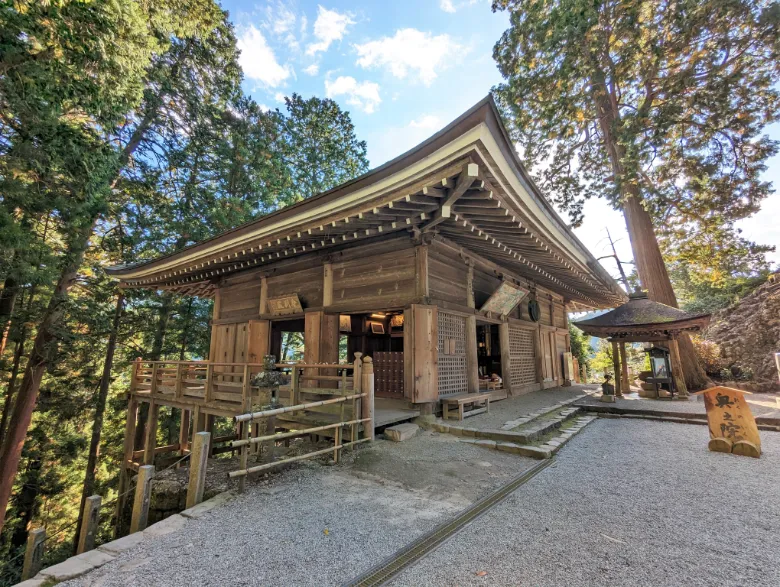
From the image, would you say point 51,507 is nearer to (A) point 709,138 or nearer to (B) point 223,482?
(B) point 223,482

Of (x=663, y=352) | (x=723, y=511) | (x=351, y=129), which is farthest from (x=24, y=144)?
(x=351, y=129)

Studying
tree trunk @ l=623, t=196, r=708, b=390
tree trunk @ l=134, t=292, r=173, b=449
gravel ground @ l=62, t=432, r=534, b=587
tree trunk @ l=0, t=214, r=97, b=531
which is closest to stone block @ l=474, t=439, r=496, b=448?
gravel ground @ l=62, t=432, r=534, b=587

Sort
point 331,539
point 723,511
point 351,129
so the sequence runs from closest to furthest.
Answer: point 331,539, point 723,511, point 351,129

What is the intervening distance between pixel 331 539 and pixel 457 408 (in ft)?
13.0

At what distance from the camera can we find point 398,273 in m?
6.11

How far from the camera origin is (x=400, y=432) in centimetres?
496

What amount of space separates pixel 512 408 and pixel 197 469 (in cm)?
603

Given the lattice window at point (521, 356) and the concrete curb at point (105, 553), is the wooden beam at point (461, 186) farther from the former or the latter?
the lattice window at point (521, 356)

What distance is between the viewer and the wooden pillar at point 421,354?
5.71 metres

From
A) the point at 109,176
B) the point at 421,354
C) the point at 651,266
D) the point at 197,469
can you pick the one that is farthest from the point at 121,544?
the point at 651,266

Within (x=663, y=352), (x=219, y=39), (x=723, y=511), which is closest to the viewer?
(x=723, y=511)

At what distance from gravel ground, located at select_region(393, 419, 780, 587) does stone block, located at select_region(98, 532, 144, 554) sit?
6.80ft

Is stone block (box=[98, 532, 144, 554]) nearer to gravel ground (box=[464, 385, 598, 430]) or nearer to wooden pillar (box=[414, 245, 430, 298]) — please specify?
gravel ground (box=[464, 385, 598, 430])

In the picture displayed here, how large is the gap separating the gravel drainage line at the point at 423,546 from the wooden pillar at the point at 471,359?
11.7 ft
